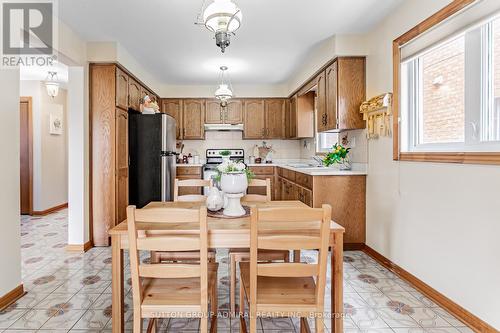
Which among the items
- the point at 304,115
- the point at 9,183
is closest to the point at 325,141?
the point at 304,115

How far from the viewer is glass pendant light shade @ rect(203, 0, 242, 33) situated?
5.70 feet

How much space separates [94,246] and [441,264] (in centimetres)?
351

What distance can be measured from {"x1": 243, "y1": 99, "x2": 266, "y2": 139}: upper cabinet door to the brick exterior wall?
11.3ft

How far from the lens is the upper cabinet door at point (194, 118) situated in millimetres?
5664

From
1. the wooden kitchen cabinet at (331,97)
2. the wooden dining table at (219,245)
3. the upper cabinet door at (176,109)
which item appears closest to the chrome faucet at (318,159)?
the wooden kitchen cabinet at (331,97)

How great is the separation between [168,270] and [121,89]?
2984mm

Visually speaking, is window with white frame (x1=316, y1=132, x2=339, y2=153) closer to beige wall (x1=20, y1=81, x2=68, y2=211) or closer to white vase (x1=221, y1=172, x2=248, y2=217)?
white vase (x1=221, y1=172, x2=248, y2=217)

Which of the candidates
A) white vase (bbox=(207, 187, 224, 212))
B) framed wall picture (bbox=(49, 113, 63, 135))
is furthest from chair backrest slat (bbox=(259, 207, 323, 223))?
framed wall picture (bbox=(49, 113, 63, 135))

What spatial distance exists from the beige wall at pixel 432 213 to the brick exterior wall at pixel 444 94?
0.27 m

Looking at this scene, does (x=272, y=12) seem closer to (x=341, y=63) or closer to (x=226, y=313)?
(x=341, y=63)

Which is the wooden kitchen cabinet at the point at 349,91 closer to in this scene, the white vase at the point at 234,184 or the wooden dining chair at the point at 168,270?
the white vase at the point at 234,184

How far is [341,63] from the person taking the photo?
10.9 ft

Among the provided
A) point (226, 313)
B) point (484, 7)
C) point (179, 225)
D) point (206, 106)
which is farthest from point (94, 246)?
point (484, 7)

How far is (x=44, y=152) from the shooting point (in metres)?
5.22
